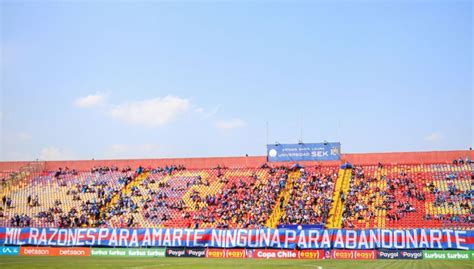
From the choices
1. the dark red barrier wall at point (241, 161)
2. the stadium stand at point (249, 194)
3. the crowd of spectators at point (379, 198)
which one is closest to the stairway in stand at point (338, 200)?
the stadium stand at point (249, 194)

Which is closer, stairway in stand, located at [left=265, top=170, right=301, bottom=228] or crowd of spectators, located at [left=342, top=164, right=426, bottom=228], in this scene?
crowd of spectators, located at [left=342, top=164, right=426, bottom=228]

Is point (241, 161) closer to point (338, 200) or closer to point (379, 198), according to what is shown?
point (338, 200)

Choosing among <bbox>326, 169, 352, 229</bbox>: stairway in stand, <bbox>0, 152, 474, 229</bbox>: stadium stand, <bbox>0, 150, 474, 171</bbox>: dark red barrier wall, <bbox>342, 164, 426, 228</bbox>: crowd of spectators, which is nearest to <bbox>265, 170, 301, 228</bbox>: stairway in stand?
<bbox>0, 152, 474, 229</bbox>: stadium stand

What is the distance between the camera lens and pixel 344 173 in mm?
77812

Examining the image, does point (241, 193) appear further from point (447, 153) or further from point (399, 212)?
point (447, 153)

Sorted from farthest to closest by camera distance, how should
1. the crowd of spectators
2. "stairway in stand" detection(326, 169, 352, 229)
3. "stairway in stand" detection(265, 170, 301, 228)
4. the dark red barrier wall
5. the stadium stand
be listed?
the dark red barrier wall < "stairway in stand" detection(265, 170, 301, 228) < the stadium stand < the crowd of spectators < "stairway in stand" detection(326, 169, 352, 229)

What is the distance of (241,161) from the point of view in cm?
8506

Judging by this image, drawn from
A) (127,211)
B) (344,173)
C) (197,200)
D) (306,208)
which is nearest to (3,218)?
(127,211)

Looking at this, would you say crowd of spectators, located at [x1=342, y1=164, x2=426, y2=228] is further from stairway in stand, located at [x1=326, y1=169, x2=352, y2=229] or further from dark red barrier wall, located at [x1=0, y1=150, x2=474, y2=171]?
dark red barrier wall, located at [x1=0, y1=150, x2=474, y2=171]

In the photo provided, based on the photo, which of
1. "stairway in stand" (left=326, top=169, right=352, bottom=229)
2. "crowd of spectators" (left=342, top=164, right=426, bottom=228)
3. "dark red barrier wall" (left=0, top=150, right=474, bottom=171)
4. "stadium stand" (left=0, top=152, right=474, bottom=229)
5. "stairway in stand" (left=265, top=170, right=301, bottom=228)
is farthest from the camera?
"dark red barrier wall" (left=0, top=150, right=474, bottom=171)

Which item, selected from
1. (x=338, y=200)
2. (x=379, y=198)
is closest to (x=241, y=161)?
(x=338, y=200)

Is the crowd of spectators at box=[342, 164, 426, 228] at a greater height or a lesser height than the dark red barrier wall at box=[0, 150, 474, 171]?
lesser

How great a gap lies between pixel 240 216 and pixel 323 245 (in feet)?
46.4

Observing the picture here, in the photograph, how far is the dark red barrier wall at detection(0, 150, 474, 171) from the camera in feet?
253
